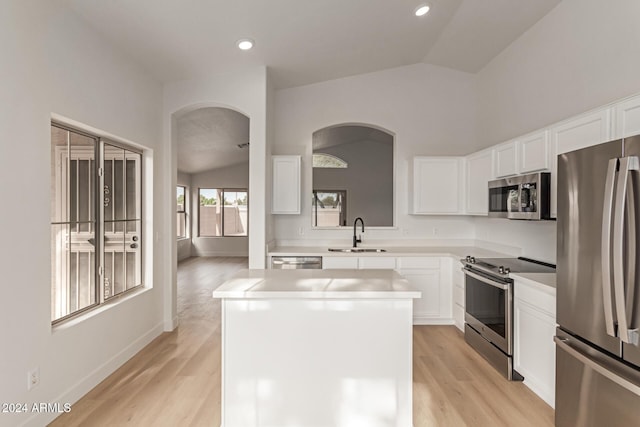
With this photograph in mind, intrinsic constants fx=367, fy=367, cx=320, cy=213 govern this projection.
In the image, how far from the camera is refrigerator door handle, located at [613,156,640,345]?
1712 mm

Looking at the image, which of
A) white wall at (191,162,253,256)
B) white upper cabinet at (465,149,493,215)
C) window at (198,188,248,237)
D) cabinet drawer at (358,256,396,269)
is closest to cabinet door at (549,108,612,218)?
white upper cabinet at (465,149,493,215)

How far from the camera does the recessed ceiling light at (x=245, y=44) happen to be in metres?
3.43

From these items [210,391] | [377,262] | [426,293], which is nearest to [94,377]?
[210,391]

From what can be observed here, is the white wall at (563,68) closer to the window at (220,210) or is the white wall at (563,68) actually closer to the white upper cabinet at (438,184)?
the white upper cabinet at (438,184)

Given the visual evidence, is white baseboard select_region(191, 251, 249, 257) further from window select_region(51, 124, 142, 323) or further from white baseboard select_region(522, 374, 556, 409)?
white baseboard select_region(522, 374, 556, 409)

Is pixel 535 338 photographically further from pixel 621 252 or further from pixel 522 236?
pixel 522 236

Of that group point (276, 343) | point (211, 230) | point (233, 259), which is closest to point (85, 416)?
point (276, 343)

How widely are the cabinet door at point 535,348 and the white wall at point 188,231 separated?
9314 millimetres

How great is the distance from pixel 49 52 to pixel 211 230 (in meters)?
9.33

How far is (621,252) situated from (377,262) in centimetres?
280

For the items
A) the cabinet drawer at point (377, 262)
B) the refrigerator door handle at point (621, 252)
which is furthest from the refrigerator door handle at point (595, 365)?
the cabinet drawer at point (377, 262)

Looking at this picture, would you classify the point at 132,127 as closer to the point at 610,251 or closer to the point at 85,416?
the point at 85,416

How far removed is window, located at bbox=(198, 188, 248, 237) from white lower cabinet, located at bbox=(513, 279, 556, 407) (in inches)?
369

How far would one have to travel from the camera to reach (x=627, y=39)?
2.73 meters
